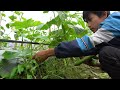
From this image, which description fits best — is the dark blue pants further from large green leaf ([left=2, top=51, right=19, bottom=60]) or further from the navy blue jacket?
large green leaf ([left=2, top=51, right=19, bottom=60])

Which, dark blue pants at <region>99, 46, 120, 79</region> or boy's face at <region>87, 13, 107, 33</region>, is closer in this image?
dark blue pants at <region>99, 46, 120, 79</region>

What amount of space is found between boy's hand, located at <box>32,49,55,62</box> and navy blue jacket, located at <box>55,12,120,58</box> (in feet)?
0.18

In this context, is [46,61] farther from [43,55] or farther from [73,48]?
[73,48]

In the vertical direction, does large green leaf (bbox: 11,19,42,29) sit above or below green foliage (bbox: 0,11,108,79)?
above

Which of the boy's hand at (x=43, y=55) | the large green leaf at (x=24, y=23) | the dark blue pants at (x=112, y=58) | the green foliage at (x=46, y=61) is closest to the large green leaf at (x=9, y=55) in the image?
the green foliage at (x=46, y=61)

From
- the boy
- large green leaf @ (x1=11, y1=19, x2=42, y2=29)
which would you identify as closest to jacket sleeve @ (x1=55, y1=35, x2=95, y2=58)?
the boy

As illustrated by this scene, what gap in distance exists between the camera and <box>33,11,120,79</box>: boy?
167 cm

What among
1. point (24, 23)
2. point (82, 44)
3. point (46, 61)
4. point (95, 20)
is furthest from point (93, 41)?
point (24, 23)

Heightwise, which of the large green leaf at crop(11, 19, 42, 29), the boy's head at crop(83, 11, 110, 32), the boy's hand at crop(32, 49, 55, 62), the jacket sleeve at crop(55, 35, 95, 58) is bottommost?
the boy's hand at crop(32, 49, 55, 62)

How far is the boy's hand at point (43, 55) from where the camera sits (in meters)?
1.71

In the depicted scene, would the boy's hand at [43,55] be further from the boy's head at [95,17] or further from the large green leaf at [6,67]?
the boy's head at [95,17]

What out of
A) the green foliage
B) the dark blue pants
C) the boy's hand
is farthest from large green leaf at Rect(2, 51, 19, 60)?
the dark blue pants
